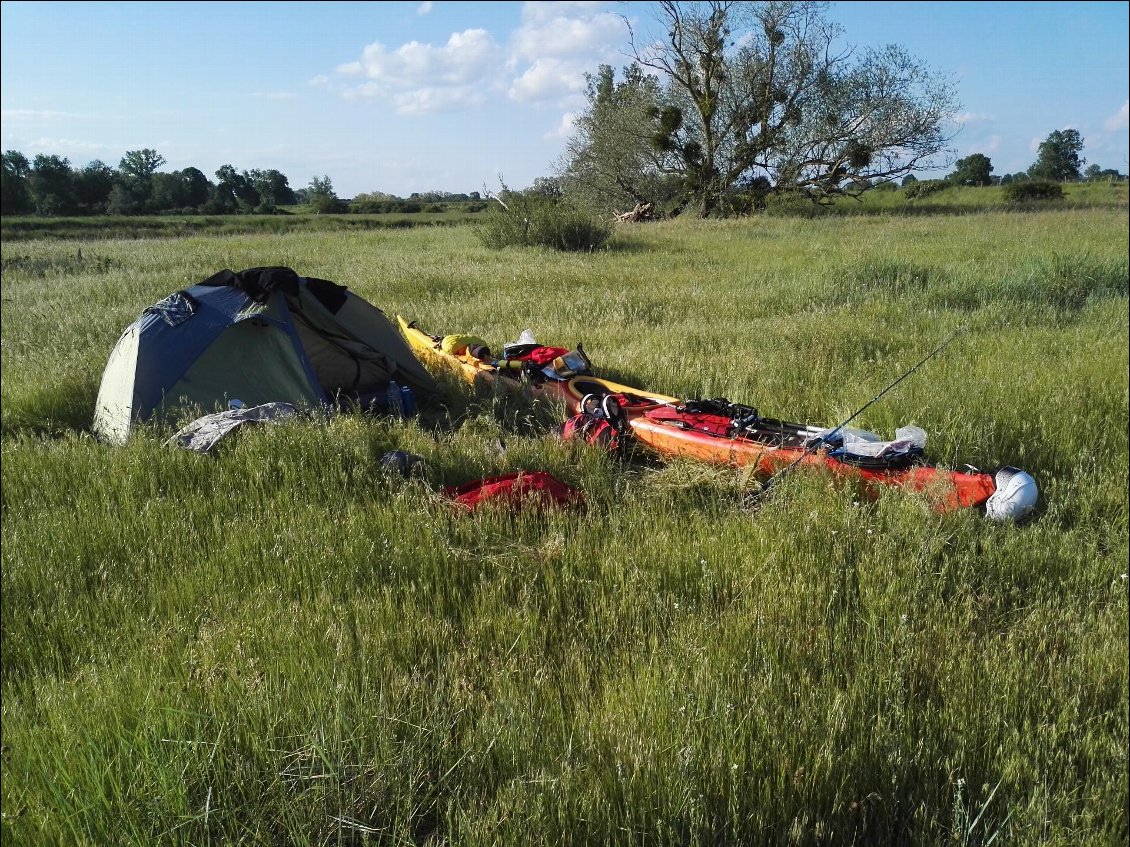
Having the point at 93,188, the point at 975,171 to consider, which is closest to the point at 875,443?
the point at 975,171

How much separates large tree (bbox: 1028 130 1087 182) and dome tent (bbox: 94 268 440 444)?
55553 millimetres

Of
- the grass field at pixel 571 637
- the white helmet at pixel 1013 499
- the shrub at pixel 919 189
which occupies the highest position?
the shrub at pixel 919 189

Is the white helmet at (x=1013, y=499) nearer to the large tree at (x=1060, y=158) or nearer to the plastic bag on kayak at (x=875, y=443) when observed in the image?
the plastic bag on kayak at (x=875, y=443)

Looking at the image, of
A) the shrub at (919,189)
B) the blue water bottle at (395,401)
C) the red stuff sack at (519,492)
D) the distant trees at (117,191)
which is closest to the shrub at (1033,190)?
the shrub at (919,189)

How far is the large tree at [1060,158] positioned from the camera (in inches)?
1951

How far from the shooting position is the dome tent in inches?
216

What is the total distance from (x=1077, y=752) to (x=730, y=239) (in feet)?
55.6

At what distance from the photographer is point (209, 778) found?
Answer: 2.03m

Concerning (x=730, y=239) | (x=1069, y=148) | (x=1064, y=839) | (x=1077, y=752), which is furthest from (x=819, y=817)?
(x=1069, y=148)

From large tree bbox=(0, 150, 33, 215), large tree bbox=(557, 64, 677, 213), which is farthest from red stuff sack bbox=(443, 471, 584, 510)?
large tree bbox=(0, 150, 33, 215)

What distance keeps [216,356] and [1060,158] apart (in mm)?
59832

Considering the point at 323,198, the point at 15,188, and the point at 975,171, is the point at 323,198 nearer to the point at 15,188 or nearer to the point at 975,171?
the point at 15,188

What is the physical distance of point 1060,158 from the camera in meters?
50.3

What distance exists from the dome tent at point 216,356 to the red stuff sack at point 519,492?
5.61ft
